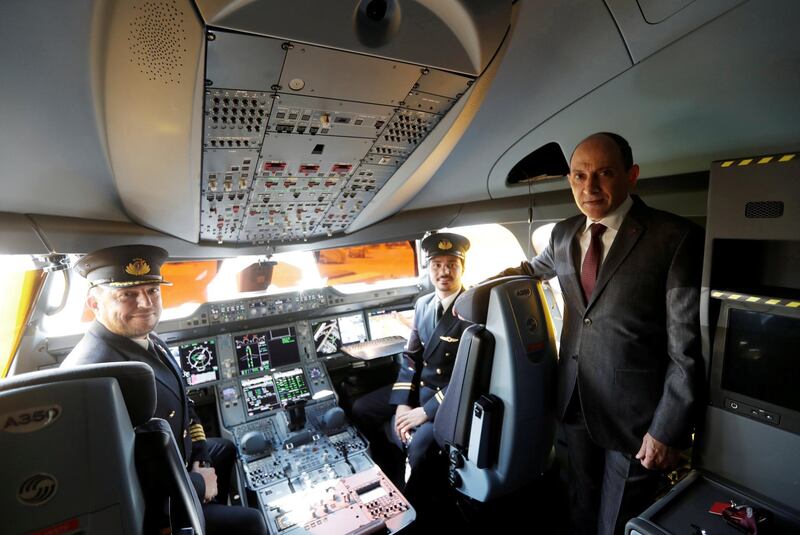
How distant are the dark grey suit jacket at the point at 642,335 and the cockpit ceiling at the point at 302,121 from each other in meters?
0.95

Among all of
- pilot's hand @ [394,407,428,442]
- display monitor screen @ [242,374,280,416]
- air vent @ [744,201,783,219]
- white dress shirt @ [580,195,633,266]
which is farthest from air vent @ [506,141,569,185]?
display monitor screen @ [242,374,280,416]

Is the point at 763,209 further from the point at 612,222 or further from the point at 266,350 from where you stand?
the point at 266,350

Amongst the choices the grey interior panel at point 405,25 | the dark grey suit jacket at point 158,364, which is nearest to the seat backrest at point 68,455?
the grey interior panel at point 405,25

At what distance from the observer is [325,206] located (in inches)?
103

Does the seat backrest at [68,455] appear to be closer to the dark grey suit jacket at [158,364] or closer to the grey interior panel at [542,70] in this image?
the dark grey suit jacket at [158,364]

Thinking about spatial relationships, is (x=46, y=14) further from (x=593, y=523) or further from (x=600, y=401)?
(x=593, y=523)

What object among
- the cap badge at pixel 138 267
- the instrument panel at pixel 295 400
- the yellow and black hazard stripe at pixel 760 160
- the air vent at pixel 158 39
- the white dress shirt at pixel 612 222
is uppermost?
the air vent at pixel 158 39

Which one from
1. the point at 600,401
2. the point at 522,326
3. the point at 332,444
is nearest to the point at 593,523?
the point at 600,401

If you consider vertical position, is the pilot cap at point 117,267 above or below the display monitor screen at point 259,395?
above

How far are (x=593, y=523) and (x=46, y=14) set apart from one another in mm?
2624

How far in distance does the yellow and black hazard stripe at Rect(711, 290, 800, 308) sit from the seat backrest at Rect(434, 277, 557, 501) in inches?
29.1

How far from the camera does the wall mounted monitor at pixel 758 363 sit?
4.12 ft

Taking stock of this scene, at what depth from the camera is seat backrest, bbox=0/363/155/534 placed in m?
0.81

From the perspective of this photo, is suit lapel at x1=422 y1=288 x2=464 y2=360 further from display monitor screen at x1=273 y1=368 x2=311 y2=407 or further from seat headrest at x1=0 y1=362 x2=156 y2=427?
seat headrest at x1=0 y1=362 x2=156 y2=427
